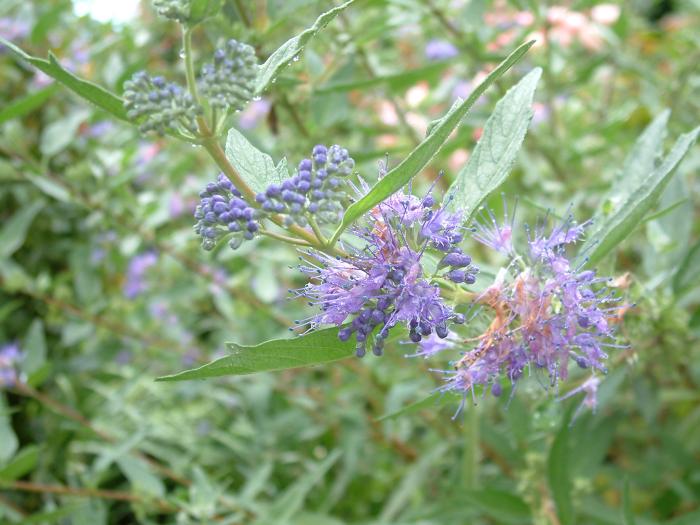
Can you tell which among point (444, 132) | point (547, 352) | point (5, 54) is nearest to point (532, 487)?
point (547, 352)

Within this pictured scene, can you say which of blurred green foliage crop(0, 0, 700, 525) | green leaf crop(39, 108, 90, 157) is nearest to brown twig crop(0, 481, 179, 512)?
blurred green foliage crop(0, 0, 700, 525)

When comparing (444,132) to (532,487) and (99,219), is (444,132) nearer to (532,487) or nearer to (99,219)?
(532,487)

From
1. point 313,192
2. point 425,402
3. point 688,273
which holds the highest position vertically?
point 313,192

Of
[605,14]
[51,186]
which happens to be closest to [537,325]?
[51,186]

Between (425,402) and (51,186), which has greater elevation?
(51,186)

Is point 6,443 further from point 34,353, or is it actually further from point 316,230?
point 316,230

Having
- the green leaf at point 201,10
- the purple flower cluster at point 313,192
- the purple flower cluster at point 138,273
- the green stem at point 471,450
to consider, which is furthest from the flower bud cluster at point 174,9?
the purple flower cluster at point 138,273

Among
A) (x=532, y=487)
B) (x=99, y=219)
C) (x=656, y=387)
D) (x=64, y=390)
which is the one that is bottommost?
(x=656, y=387)
